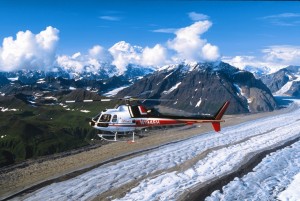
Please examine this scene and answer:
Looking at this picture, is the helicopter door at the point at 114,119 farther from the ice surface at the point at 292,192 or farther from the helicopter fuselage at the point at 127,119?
the ice surface at the point at 292,192

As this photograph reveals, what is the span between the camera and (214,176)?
1844 inches

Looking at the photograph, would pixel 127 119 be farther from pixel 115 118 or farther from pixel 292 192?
pixel 292 192

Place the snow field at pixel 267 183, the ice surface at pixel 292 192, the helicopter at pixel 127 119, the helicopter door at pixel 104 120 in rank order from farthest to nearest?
the helicopter at pixel 127 119
the helicopter door at pixel 104 120
the snow field at pixel 267 183
the ice surface at pixel 292 192

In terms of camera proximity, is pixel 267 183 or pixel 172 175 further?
pixel 172 175

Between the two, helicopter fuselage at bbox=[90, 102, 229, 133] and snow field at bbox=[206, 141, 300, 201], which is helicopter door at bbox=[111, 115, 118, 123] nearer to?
helicopter fuselage at bbox=[90, 102, 229, 133]

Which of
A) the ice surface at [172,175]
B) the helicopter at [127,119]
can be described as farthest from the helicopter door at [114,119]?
the ice surface at [172,175]

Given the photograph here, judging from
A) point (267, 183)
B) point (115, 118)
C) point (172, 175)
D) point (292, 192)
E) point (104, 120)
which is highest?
point (115, 118)

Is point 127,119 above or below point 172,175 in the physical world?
above

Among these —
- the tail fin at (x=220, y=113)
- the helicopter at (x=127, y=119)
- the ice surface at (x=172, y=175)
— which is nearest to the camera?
the ice surface at (x=172, y=175)

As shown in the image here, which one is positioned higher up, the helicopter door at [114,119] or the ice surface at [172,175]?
the helicopter door at [114,119]

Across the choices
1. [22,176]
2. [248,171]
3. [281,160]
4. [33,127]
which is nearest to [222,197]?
[248,171]

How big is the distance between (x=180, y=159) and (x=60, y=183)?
2034 centimetres

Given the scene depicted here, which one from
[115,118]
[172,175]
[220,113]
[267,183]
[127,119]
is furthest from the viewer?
[220,113]

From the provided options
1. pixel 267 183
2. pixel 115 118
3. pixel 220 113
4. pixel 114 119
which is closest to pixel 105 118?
pixel 114 119
